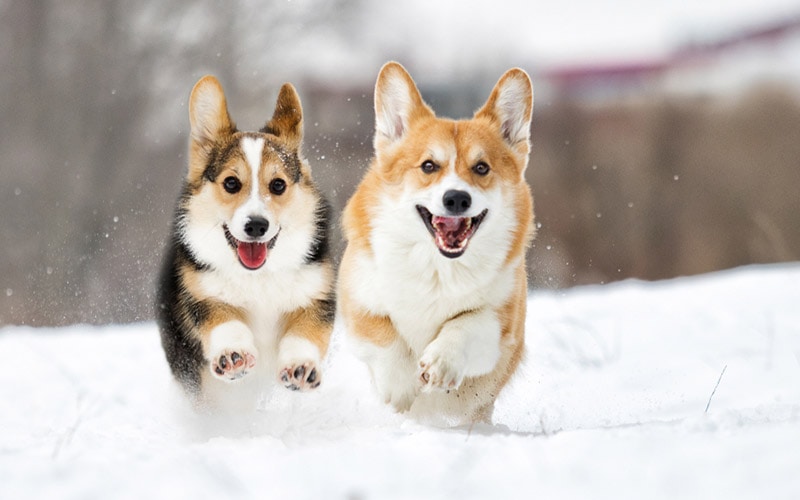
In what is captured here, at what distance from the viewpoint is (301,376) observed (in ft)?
12.1

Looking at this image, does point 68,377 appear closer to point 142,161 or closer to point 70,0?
point 142,161

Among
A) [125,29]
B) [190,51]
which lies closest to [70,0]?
[125,29]

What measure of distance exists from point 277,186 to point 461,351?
1.13 metres

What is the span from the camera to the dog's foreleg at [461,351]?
3643 millimetres

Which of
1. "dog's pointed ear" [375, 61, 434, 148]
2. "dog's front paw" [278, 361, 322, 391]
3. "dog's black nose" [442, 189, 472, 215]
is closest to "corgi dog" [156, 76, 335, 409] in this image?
"dog's front paw" [278, 361, 322, 391]

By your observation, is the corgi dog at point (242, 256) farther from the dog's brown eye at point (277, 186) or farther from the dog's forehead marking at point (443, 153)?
the dog's forehead marking at point (443, 153)

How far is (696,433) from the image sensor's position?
2859 mm

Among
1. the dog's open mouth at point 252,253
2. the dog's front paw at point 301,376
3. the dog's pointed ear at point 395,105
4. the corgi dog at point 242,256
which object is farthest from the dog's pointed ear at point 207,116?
the dog's front paw at point 301,376

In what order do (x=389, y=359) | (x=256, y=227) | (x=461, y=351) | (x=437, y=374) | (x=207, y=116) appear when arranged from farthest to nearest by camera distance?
(x=207, y=116), (x=389, y=359), (x=256, y=227), (x=461, y=351), (x=437, y=374)

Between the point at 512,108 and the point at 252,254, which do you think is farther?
the point at 512,108

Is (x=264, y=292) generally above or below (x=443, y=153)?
below

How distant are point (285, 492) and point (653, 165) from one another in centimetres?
1099

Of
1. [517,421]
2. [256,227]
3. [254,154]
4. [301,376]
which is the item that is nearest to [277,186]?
[254,154]

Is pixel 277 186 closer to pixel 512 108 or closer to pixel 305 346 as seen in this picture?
pixel 305 346
